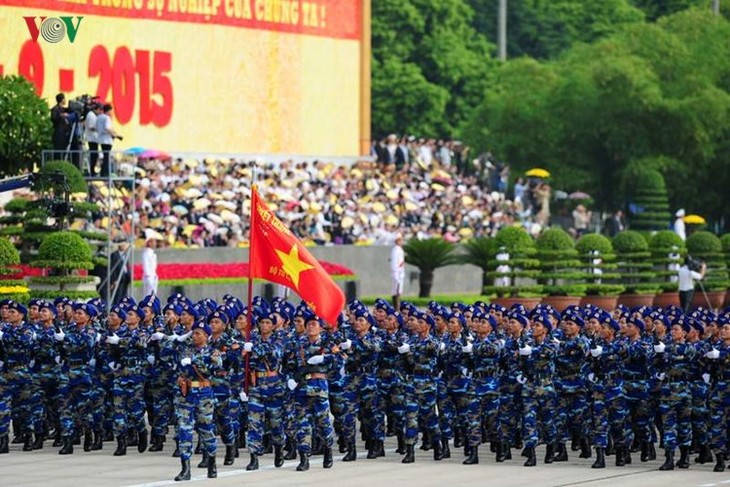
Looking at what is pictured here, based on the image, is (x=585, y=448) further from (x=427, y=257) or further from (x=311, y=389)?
(x=427, y=257)

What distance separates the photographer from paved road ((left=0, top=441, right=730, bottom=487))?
19938mm

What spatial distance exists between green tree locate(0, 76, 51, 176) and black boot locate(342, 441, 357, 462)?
12025 millimetres

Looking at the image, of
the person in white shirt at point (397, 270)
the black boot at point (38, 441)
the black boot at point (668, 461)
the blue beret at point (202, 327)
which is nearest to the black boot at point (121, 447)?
the black boot at point (38, 441)

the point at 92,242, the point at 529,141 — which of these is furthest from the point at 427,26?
the point at 92,242

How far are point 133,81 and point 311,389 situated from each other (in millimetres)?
27143

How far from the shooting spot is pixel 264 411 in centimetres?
2088

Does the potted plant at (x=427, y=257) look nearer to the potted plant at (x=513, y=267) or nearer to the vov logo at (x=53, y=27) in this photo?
the potted plant at (x=513, y=267)

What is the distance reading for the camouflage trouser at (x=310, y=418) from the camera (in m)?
20.8

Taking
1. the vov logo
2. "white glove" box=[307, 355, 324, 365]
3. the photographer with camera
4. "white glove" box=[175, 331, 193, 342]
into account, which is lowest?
"white glove" box=[307, 355, 324, 365]

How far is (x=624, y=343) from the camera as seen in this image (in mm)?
21750

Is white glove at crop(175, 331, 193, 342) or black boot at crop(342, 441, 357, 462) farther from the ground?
white glove at crop(175, 331, 193, 342)

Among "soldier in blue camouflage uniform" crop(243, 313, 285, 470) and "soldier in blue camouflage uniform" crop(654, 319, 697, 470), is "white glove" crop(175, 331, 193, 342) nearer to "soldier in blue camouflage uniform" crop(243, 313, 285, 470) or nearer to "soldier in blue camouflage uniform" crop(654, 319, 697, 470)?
"soldier in blue camouflage uniform" crop(243, 313, 285, 470)

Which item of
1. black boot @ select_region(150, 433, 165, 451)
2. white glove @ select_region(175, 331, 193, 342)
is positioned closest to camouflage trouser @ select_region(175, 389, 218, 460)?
white glove @ select_region(175, 331, 193, 342)

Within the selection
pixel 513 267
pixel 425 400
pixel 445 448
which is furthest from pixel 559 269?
pixel 425 400
